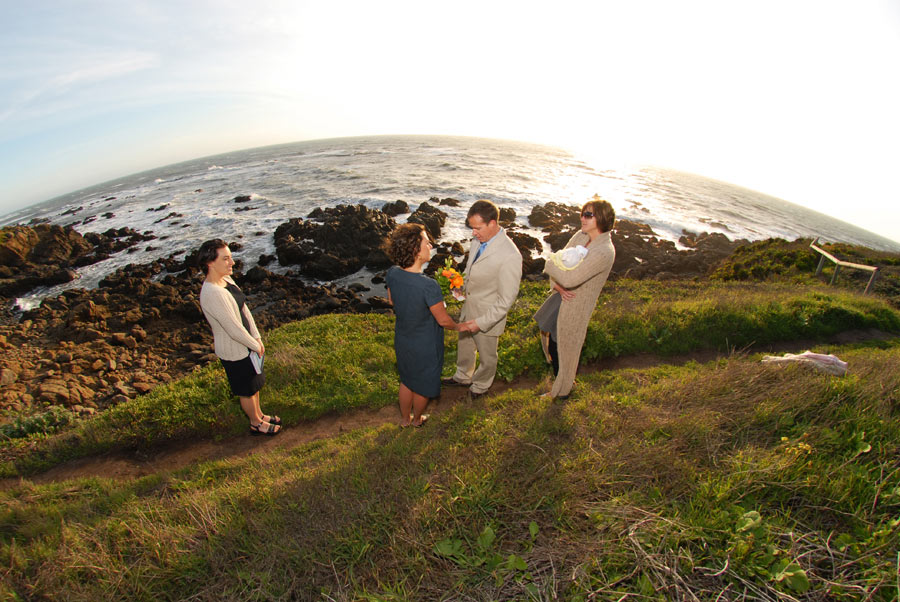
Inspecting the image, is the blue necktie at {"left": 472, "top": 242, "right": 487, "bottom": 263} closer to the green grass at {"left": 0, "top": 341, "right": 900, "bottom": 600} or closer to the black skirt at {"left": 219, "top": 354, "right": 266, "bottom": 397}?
the green grass at {"left": 0, "top": 341, "right": 900, "bottom": 600}

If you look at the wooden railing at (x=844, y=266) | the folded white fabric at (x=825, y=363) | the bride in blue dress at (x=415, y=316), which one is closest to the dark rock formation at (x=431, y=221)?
the wooden railing at (x=844, y=266)

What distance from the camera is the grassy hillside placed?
2020 millimetres

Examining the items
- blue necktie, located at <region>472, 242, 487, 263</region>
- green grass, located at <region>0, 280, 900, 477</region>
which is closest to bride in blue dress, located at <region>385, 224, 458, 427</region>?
blue necktie, located at <region>472, 242, 487, 263</region>

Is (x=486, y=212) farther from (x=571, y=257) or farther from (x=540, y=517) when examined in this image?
(x=540, y=517)

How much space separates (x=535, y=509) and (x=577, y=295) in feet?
8.16

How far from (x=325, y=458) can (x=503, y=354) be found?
3407 mm

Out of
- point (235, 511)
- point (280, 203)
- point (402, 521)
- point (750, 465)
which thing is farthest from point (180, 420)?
point (280, 203)

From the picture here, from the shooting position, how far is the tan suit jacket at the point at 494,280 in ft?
13.7

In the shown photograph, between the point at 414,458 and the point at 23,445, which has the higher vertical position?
the point at 414,458

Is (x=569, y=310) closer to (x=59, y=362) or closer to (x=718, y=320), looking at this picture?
(x=718, y=320)

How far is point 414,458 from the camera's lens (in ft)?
10.8

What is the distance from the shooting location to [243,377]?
175 inches

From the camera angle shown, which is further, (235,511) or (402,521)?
(235,511)

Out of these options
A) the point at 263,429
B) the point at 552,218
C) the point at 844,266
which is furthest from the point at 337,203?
the point at 844,266
